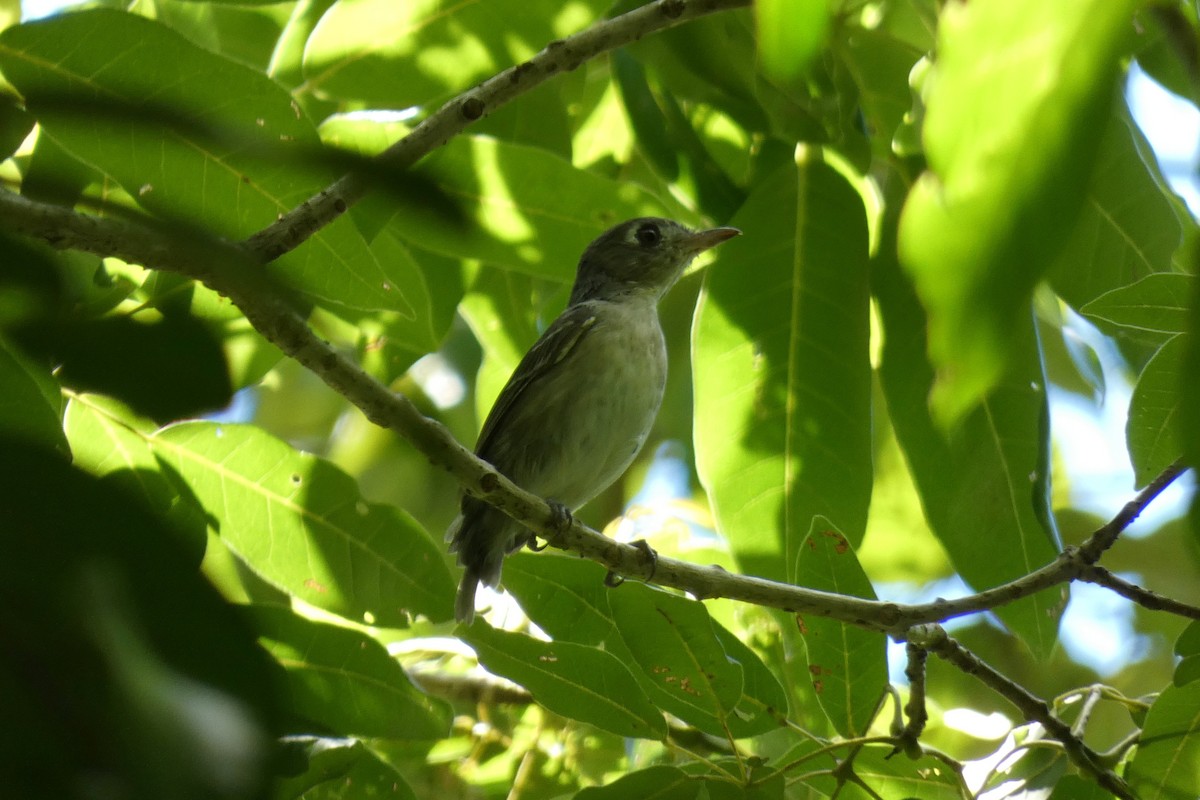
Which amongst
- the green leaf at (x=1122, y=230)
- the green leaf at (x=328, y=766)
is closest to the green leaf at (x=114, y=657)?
the green leaf at (x=328, y=766)

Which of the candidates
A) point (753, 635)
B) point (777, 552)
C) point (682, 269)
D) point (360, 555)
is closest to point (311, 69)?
point (360, 555)

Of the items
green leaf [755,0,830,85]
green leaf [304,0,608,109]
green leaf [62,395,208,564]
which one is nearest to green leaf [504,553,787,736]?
green leaf [62,395,208,564]

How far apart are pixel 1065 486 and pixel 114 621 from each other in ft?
25.9

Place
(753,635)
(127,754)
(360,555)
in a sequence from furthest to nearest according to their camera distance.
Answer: (753,635) < (360,555) < (127,754)

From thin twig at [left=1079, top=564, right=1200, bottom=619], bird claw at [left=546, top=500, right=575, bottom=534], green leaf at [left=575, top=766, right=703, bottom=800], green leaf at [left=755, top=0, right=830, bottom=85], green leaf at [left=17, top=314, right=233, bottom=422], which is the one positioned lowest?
green leaf at [left=575, top=766, right=703, bottom=800]

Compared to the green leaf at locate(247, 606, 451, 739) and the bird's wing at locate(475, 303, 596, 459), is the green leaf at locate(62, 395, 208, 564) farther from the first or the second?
the bird's wing at locate(475, 303, 596, 459)

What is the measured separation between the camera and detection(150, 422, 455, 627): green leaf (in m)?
3.49

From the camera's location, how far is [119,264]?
3234 millimetres

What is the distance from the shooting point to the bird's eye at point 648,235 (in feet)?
20.7

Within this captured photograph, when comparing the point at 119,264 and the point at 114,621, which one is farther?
the point at 119,264

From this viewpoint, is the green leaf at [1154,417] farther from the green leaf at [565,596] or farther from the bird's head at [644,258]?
the bird's head at [644,258]

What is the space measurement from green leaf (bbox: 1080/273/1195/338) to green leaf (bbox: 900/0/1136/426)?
2070 millimetres

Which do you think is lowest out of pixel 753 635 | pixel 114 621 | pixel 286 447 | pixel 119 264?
pixel 753 635

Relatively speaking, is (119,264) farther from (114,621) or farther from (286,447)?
(114,621)
